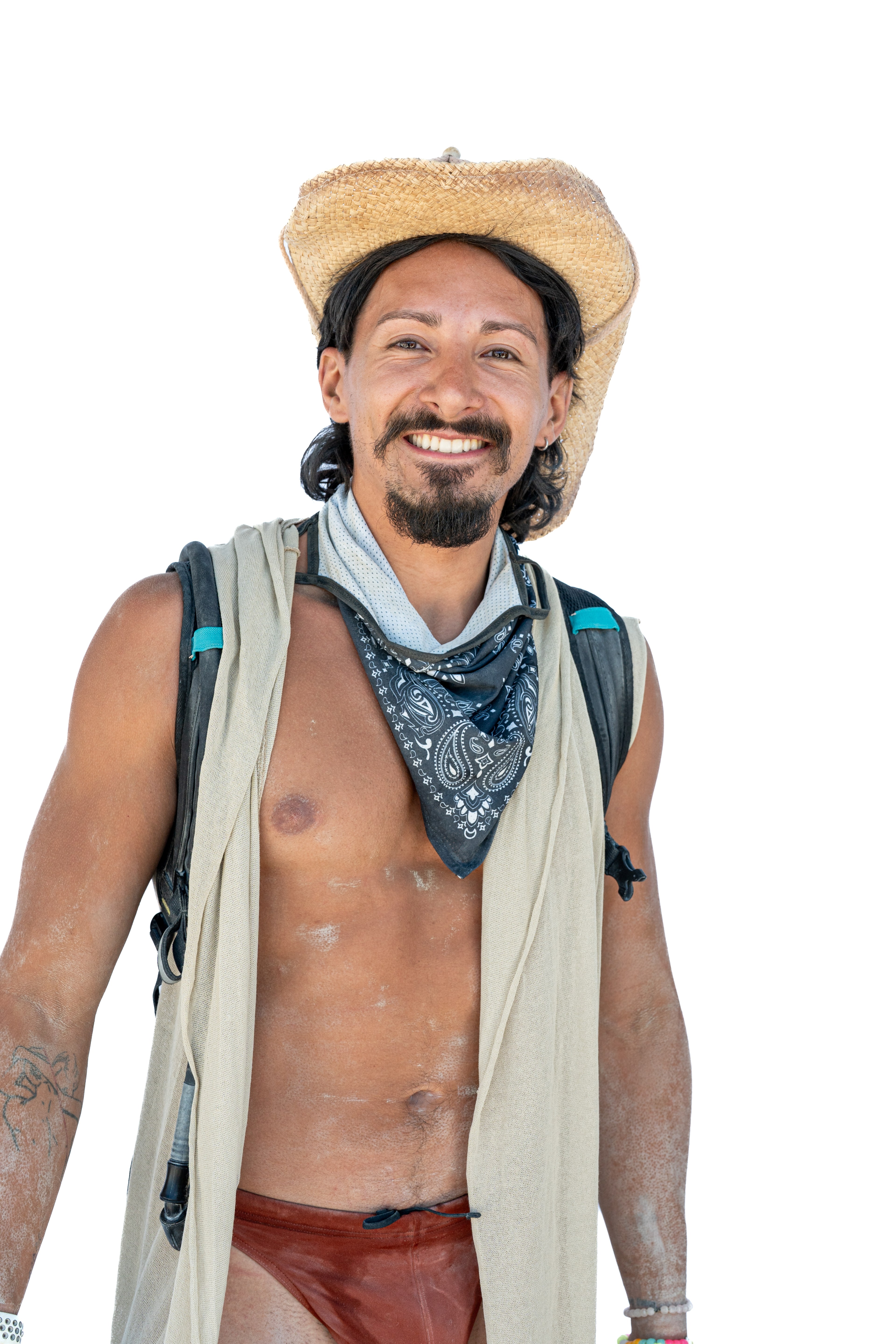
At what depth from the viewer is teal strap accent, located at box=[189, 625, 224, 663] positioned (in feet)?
6.61

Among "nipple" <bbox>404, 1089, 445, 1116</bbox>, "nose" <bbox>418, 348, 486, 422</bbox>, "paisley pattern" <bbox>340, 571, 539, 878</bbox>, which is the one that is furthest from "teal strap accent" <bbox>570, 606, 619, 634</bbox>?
"nipple" <bbox>404, 1089, 445, 1116</bbox>

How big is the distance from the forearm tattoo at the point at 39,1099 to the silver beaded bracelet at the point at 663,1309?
3.39 feet

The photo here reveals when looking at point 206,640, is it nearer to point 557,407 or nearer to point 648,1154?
point 557,407

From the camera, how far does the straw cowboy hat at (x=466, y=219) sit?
7.57ft

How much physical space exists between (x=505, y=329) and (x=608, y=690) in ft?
2.04

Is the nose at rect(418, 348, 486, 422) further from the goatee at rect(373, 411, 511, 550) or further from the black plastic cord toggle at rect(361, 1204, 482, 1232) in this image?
the black plastic cord toggle at rect(361, 1204, 482, 1232)

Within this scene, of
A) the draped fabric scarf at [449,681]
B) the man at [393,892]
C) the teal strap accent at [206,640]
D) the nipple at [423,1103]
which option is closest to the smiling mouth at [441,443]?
the man at [393,892]

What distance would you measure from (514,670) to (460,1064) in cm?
62

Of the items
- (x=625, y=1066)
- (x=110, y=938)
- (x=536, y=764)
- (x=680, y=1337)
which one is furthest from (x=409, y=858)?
(x=680, y=1337)

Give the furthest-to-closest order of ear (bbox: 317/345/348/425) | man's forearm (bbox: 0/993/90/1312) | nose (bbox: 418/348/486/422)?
ear (bbox: 317/345/348/425) → nose (bbox: 418/348/486/422) → man's forearm (bbox: 0/993/90/1312)

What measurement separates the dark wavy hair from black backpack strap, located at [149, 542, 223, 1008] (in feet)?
1.78

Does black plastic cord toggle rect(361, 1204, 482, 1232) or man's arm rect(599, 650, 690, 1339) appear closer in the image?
black plastic cord toggle rect(361, 1204, 482, 1232)

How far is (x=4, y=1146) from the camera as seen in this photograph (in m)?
1.82

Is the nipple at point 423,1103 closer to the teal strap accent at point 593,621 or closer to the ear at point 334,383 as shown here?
the teal strap accent at point 593,621
